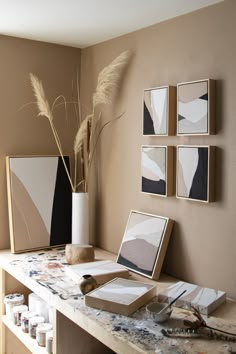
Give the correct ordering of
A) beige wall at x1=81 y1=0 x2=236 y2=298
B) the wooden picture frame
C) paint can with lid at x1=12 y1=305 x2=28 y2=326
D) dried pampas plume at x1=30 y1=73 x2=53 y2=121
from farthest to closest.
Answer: dried pampas plume at x1=30 y1=73 x2=53 y2=121, paint can with lid at x1=12 y1=305 x2=28 y2=326, beige wall at x1=81 y1=0 x2=236 y2=298, the wooden picture frame

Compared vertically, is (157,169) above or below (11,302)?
above

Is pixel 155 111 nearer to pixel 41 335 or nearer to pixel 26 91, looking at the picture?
pixel 26 91

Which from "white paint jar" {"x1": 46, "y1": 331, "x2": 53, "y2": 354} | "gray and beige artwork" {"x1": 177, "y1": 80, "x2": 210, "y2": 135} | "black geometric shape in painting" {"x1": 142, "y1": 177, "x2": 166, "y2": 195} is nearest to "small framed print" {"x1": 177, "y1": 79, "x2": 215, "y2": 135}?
"gray and beige artwork" {"x1": 177, "y1": 80, "x2": 210, "y2": 135}

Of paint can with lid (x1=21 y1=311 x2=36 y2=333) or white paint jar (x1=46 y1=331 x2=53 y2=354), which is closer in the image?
white paint jar (x1=46 y1=331 x2=53 y2=354)

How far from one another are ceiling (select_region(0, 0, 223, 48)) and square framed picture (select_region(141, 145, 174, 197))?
2.19ft

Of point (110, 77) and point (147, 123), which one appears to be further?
point (110, 77)

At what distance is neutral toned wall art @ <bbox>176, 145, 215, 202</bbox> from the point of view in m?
1.88

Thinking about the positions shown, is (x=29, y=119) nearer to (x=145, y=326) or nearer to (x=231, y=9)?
(x=231, y=9)

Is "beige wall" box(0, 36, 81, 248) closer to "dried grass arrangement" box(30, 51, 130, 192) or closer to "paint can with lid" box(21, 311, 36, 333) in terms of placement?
"dried grass arrangement" box(30, 51, 130, 192)

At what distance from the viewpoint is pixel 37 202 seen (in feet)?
8.51

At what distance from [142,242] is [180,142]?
57 centimetres

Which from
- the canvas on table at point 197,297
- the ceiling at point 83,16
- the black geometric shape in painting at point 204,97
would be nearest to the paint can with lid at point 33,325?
the canvas on table at point 197,297

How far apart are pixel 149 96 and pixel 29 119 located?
882mm

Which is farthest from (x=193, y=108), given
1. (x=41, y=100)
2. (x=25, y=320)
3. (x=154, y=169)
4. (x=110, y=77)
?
(x=25, y=320)
